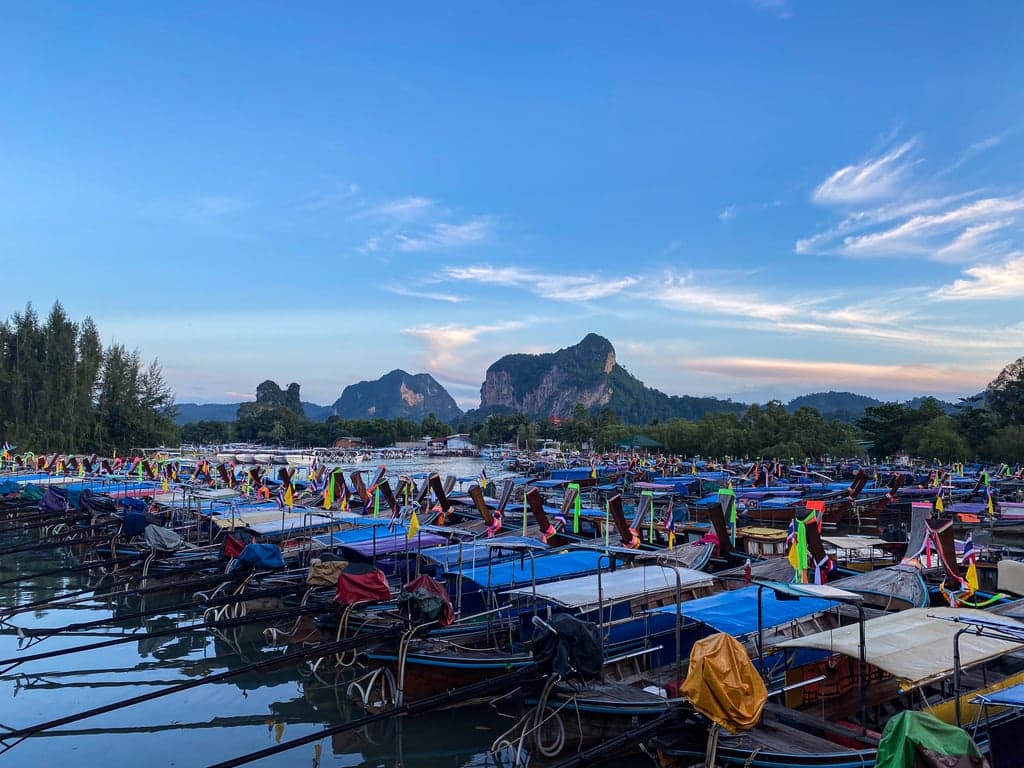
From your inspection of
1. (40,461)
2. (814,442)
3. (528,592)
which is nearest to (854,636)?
(528,592)

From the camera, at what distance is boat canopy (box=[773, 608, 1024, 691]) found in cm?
844

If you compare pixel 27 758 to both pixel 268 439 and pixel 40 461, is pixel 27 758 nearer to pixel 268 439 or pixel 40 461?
pixel 40 461

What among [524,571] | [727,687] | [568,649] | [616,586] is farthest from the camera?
[524,571]

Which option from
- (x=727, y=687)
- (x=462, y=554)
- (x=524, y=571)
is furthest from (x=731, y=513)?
(x=727, y=687)

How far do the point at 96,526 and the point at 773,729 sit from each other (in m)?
26.4

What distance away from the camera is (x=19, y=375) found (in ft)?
189

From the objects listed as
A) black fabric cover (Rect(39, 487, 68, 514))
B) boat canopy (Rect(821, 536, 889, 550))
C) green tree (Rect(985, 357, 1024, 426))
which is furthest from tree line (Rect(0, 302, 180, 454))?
green tree (Rect(985, 357, 1024, 426))

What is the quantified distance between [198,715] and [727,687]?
10166 mm

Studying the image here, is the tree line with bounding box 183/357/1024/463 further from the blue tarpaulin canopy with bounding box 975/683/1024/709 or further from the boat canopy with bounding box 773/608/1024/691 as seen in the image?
the blue tarpaulin canopy with bounding box 975/683/1024/709

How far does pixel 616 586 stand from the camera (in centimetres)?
1236

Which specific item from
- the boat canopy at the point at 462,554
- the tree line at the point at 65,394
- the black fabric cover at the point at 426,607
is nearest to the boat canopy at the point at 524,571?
the boat canopy at the point at 462,554

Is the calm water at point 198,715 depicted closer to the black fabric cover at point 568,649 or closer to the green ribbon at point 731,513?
the black fabric cover at point 568,649

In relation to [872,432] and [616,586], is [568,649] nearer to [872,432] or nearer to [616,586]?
[616,586]

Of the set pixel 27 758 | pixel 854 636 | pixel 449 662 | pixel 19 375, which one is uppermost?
pixel 19 375
